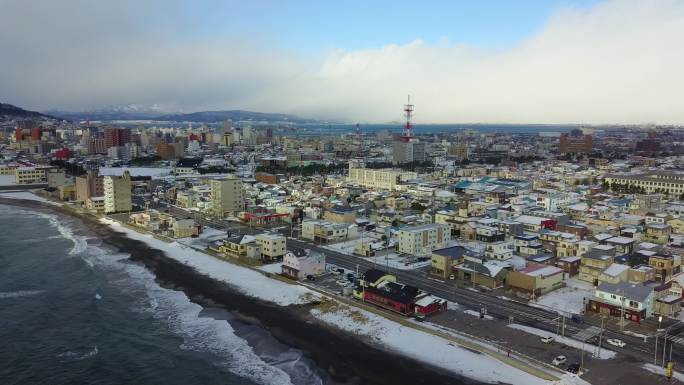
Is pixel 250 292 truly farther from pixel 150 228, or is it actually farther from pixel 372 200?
pixel 372 200

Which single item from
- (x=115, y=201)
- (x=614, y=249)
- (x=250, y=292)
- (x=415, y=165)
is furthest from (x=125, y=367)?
(x=415, y=165)

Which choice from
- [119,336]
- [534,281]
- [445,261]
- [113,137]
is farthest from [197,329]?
[113,137]

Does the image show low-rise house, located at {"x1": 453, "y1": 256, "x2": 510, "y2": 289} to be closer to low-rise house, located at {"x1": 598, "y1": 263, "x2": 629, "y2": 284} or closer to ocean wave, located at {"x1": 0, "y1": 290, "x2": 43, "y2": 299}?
low-rise house, located at {"x1": 598, "y1": 263, "x2": 629, "y2": 284}

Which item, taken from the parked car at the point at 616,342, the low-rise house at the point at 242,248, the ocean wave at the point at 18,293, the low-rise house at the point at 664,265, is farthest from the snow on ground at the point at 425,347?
the low-rise house at the point at 664,265

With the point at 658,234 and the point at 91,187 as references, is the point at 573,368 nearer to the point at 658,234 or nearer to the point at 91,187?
the point at 658,234

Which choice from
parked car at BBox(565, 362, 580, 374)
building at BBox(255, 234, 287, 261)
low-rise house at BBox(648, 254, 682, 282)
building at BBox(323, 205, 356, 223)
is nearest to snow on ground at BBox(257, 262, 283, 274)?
building at BBox(255, 234, 287, 261)

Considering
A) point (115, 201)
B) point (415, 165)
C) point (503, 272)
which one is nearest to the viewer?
point (503, 272)

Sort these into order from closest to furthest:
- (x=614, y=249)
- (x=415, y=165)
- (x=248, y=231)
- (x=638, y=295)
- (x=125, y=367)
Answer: (x=125, y=367) → (x=638, y=295) → (x=614, y=249) → (x=248, y=231) → (x=415, y=165)
